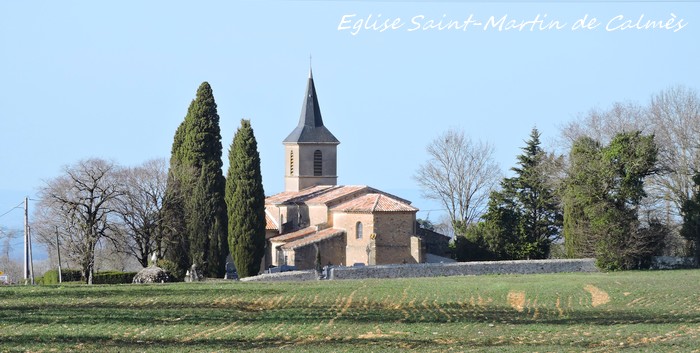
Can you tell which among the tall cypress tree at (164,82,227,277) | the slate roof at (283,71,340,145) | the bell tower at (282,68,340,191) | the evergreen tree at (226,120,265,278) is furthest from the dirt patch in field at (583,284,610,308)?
the slate roof at (283,71,340,145)

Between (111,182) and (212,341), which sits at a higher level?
(111,182)

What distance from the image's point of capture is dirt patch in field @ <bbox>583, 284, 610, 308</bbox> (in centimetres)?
3809

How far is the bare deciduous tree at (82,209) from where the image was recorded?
56.1 m

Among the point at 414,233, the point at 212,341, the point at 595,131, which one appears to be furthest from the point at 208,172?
the point at 212,341

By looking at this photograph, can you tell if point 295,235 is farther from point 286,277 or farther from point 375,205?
point 286,277

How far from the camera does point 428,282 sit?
48.1 metres

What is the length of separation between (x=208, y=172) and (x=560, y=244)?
2159 cm

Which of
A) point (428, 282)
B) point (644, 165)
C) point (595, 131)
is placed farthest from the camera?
point (595, 131)

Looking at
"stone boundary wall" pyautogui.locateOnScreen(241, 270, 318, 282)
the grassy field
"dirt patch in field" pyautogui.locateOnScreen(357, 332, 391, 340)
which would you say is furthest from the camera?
"stone boundary wall" pyautogui.locateOnScreen(241, 270, 318, 282)

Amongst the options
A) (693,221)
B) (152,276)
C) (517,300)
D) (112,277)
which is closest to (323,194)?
(112,277)

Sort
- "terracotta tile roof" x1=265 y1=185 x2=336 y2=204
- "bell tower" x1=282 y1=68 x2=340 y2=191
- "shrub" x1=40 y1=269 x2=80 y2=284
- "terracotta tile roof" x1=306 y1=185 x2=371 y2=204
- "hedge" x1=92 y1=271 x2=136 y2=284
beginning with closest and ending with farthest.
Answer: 1. "hedge" x1=92 y1=271 x2=136 y2=284
2. "shrub" x1=40 y1=269 x2=80 y2=284
3. "terracotta tile roof" x1=306 y1=185 x2=371 y2=204
4. "terracotta tile roof" x1=265 y1=185 x2=336 y2=204
5. "bell tower" x1=282 y1=68 x2=340 y2=191

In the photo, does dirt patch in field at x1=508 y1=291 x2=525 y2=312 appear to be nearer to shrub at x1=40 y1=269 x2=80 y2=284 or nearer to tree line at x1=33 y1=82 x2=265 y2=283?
tree line at x1=33 y1=82 x2=265 y2=283

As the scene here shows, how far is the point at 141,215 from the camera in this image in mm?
59906

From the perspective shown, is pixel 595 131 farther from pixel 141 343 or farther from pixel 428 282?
pixel 141 343
